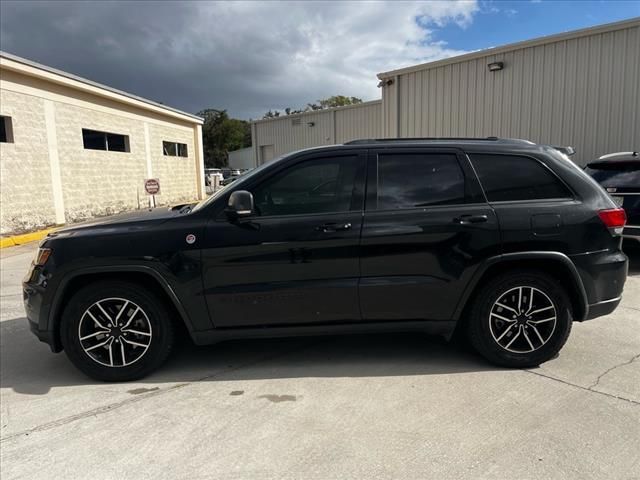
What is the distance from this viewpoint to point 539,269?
3.76m

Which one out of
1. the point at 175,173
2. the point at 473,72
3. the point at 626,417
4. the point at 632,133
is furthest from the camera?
the point at 175,173

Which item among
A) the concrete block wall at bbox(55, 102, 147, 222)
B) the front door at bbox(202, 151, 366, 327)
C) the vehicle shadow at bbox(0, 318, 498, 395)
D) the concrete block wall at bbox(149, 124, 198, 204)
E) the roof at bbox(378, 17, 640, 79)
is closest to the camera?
the front door at bbox(202, 151, 366, 327)

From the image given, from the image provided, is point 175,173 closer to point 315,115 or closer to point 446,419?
point 315,115

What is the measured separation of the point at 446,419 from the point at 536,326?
125 centimetres

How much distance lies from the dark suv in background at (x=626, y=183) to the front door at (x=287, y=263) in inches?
200

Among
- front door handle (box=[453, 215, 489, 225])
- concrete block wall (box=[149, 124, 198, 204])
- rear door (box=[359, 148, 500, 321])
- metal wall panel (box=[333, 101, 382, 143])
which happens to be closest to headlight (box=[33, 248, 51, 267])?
rear door (box=[359, 148, 500, 321])

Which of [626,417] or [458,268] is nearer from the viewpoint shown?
[626,417]

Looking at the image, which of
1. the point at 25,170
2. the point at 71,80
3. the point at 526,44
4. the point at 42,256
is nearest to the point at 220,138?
the point at 71,80

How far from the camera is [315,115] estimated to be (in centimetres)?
2248

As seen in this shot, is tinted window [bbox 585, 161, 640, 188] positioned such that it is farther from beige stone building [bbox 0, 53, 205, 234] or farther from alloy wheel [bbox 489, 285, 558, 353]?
beige stone building [bbox 0, 53, 205, 234]

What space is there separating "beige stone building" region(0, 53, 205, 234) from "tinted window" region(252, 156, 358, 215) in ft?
36.5

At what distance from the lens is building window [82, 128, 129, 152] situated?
15.7m

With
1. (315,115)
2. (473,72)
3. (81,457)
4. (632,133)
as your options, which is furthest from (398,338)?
(315,115)

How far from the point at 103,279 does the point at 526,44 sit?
36.9ft
